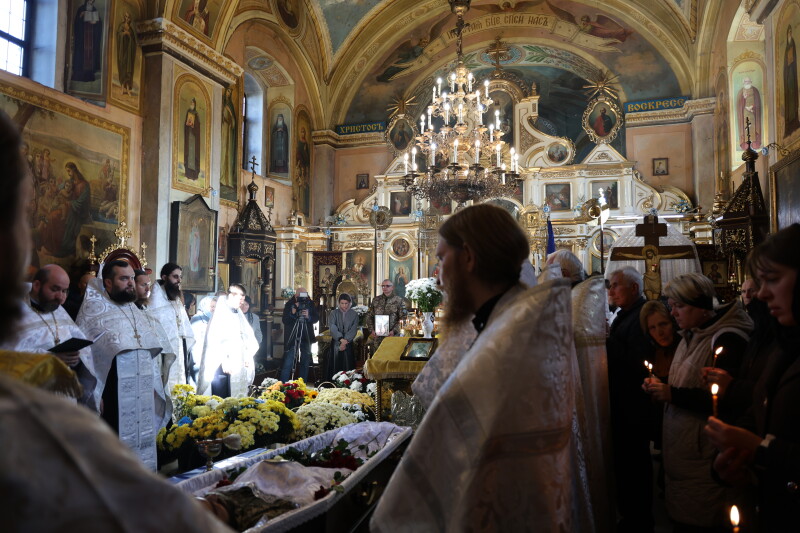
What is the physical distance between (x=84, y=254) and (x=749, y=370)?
9338 millimetres

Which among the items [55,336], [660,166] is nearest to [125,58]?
[55,336]

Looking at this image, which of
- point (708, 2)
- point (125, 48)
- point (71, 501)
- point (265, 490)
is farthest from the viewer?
point (708, 2)

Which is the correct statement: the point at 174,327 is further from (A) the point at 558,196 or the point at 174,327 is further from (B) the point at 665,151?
(B) the point at 665,151

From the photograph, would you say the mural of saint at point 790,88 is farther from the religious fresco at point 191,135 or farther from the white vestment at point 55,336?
the religious fresco at point 191,135

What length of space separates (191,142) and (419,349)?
7.95 m

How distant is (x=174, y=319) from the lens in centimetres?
661

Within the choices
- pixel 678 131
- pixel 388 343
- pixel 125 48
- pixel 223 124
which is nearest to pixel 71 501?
pixel 388 343

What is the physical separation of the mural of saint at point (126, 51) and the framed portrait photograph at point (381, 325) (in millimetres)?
6046

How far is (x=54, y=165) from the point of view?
877 cm

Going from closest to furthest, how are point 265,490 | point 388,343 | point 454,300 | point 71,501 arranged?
point 71,501 < point 454,300 < point 265,490 < point 388,343

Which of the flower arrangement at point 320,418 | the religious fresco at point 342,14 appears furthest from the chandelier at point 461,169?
the religious fresco at point 342,14

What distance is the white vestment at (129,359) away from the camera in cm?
475

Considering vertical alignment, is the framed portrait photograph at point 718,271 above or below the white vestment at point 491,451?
above

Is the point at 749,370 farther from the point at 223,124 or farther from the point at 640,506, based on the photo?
the point at 223,124
